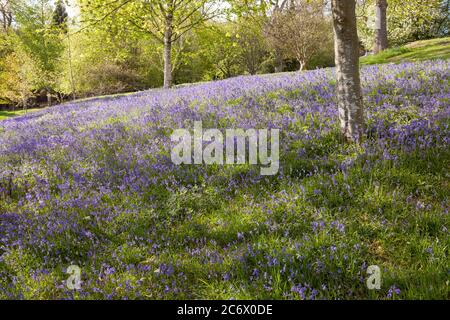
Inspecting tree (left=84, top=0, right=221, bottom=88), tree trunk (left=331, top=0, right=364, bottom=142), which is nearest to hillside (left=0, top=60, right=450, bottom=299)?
tree trunk (left=331, top=0, right=364, bottom=142)

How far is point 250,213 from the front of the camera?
4.16 m

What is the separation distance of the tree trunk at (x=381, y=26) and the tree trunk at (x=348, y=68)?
1693 cm

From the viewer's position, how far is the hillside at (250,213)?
10.4 ft

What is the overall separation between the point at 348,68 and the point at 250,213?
2.96 metres

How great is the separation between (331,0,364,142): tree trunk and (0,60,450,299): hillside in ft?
0.98

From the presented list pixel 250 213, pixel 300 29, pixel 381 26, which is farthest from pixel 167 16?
pixel 250 213

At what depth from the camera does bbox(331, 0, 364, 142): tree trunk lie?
5.21 m

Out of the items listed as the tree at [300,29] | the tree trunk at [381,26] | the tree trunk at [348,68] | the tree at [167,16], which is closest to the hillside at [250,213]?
the tree trunk at [348,68]

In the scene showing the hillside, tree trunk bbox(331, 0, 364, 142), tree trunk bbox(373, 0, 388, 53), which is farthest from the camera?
tree trunk bbox(373, 0, 388, 53)

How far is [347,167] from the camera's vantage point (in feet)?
15.2

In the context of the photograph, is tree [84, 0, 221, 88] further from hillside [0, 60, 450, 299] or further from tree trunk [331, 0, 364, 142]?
tree trunk [331, 0, 364, 142]

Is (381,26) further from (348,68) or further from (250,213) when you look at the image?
(250,213)

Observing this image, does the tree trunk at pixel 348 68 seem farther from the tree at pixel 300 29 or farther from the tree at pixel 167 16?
the tree at pixel 300 29
